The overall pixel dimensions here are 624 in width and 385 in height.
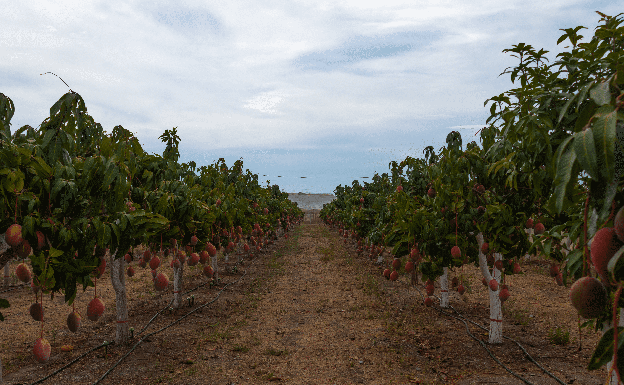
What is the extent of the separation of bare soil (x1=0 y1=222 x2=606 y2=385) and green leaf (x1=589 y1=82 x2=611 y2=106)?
4721 millimetres

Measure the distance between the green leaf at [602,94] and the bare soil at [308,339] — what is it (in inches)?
186

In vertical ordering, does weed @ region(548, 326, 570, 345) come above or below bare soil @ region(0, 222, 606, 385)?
above

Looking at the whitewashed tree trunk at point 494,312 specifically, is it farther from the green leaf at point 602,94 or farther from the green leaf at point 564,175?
the green leaf at point 564,175

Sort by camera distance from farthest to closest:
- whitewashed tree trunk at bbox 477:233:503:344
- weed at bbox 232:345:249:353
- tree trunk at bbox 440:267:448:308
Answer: tree trunk at bbox 440:267:448:308 < weed at bbox 232:345:249:353 < whitewashed tree trunk at bbox 477:233:503:344

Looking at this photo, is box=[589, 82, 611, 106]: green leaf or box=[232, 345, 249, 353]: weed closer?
box=[589, 82, 611, 106]: green leaf

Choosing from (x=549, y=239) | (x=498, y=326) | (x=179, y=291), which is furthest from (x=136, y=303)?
(x=549, y=239)

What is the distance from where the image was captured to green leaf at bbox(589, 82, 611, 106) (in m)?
1.35

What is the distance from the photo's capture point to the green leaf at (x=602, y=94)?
1.35 meters

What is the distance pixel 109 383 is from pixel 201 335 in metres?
2.21

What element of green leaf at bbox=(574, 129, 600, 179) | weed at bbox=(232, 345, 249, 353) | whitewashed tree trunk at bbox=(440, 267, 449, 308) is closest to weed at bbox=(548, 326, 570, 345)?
whitewashed tree trunk at bbox=(440, 267, 449, 308)

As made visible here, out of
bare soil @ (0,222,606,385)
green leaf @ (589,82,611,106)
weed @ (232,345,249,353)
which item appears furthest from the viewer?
weed @ (232,345,249,353)

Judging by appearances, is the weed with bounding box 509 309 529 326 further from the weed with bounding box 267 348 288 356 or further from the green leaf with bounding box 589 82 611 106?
the green leaf with bounding box 589 82 611 106

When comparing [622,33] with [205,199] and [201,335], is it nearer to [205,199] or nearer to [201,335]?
[201,335]

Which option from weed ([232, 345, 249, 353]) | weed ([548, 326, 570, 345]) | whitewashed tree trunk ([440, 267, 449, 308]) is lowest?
weed ([232, 345, 249, 353])
